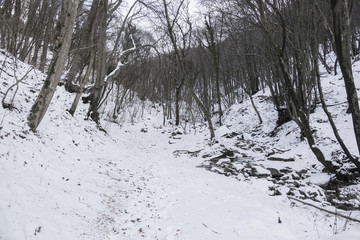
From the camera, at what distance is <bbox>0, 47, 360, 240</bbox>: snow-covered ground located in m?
2.81

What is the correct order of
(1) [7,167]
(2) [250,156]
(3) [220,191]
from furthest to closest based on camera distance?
(2) [250,156] → (3) [220,191] → (1) [7,167]

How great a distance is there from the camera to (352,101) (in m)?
3.48

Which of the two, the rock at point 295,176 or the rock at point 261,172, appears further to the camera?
the rock at point 261,172

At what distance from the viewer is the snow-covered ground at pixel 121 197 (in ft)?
9.24

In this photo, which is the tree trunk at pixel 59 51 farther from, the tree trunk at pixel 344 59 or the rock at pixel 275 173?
the rock at pixel 275 173

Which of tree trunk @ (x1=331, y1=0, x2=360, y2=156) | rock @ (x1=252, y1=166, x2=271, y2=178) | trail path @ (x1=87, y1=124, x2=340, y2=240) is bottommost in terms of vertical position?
trail path @ (x1=87, y1=124, x2=340, y2=240)

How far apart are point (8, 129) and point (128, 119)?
46.5 ft

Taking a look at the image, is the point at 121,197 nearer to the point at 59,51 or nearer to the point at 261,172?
the point at 59,51

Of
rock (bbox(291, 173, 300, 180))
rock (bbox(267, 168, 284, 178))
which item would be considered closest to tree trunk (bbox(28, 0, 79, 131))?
rock (bbox(267, 168, 284, 178))

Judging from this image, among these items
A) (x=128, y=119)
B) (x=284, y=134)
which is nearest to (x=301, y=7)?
(x=284, y=134)

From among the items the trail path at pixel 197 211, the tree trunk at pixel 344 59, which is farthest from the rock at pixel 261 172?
the tree trunk at pixel 344 59

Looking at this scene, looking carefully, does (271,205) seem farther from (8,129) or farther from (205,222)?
(8,129)

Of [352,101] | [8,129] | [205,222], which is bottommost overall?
[205,222]

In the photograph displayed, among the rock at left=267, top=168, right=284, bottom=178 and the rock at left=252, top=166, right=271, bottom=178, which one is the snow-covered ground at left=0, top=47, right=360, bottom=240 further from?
the rock at left=267, top=168, right=284, bottom=178
